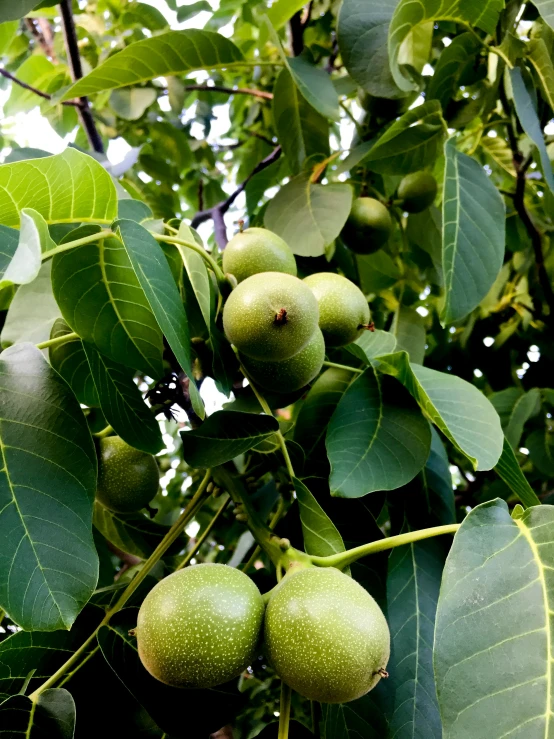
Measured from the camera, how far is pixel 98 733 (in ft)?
2.79

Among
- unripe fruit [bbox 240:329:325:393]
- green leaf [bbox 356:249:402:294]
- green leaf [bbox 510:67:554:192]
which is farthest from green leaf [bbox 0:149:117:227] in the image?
green leaf [bbox 356:249:402:294]

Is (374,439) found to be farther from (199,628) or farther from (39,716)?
(39,716)

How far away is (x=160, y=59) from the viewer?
1.32 metres

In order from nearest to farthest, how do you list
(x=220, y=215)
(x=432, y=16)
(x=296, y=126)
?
(x=432, y=16), (x=296, y=126), (x=220, y=215)

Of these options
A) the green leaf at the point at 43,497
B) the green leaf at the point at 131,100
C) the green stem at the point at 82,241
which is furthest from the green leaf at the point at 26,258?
the green leaf at the point at 131,100

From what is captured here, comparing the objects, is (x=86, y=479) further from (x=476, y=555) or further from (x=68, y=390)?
(x=476, y=555)

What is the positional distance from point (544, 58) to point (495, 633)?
3.66ft

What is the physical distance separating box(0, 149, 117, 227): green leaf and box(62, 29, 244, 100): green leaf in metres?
0.54

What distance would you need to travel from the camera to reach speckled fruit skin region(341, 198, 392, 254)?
134cm

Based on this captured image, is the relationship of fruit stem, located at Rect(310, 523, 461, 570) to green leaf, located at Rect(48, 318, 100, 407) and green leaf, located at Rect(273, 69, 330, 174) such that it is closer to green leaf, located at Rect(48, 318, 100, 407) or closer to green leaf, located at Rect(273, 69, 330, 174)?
green leaf, located at Rect(48, 318, 100, 407)

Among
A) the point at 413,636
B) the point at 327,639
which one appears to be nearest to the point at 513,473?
the point at 413,636

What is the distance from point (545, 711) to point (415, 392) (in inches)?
18.4

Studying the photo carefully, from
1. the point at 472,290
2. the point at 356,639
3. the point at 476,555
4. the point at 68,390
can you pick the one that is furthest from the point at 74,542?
the point at 472,290

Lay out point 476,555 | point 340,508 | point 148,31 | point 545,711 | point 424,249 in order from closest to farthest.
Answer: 1. point 545,711
2. point 476,555
3. point 340,508
4. point 424,249
5. point 148,31
